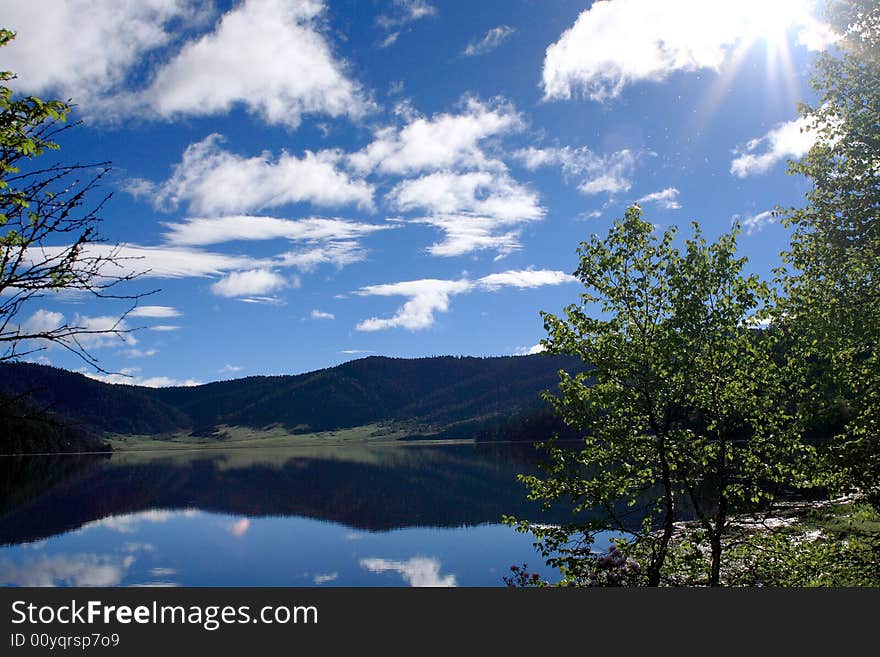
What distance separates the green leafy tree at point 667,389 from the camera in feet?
51.2

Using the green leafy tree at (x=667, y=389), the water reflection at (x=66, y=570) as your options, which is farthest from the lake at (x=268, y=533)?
the green leafy tree at (x=667, y=389)

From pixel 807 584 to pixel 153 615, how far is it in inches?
601

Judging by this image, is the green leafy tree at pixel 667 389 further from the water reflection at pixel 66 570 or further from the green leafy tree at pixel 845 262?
the water reflection at pixel 66 570

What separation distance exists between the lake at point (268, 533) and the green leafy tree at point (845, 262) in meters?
31.3

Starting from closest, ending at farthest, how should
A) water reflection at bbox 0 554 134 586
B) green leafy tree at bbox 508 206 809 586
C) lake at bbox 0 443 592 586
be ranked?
green leafy tree at bbox 508 206 809 586
water reflection at bbox 0 554 134 586
lake at bbox 0 443 592 586

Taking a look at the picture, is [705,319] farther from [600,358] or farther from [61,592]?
[61,592]

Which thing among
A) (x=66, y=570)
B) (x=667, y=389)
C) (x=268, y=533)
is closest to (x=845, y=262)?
(x=667, y=389)

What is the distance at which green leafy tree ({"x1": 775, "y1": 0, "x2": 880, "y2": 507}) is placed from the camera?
1606 centimetres

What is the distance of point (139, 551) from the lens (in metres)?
73.8

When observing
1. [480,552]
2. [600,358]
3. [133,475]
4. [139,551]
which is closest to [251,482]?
[133,475]

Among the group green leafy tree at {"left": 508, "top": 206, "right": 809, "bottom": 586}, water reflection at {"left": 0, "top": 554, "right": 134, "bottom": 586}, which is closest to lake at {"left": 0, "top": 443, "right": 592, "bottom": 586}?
water reflection at {"left": 0, "top": 554, "right": 134, "bottom": 586}

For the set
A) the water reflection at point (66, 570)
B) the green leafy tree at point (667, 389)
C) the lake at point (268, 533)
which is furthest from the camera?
the lake at point (268, 533)

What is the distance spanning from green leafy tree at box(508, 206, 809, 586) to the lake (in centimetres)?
3100

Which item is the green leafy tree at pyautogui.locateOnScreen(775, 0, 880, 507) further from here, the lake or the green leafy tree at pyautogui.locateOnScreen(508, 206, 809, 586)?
the lake
